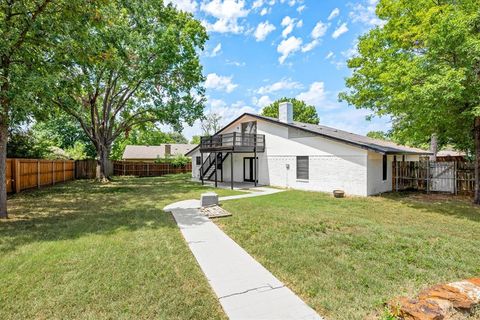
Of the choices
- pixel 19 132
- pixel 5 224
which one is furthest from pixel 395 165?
pixel 19 132

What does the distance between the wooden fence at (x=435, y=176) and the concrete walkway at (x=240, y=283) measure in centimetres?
1296

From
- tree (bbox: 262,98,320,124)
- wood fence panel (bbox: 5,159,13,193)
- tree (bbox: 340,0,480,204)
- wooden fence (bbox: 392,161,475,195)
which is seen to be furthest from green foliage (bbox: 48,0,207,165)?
tree (bbox: 262,98,320,124)

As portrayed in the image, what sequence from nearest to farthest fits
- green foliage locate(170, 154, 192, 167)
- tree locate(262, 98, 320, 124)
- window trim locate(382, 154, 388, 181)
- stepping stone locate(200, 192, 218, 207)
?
stepping stone locate(200, 192, 218, 207) < window trim locate(382, 154, 388, 181) < green foliage locate(170, 154, 192, 167) < tree locate(262, 98, 320, 124)

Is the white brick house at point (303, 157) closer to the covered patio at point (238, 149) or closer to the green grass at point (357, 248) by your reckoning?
the covered patio at point (238, 149)

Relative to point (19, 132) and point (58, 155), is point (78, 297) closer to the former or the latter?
point (19, 132)

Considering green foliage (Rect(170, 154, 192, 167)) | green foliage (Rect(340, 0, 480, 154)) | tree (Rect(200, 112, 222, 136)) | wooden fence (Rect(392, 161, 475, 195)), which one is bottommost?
wooden fence (Rect(392, 161, 475, 195))

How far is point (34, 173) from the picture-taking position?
14891 mm

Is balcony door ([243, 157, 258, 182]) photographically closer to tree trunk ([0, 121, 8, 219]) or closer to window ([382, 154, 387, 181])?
window ([382, 154, 387, 181])

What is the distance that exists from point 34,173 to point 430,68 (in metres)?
20.2

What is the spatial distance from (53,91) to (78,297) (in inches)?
266

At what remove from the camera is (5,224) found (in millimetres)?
7129

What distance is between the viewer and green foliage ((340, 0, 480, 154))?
27.1 ft

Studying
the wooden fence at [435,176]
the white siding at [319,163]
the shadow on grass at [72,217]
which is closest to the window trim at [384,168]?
the white siding at [319,163]

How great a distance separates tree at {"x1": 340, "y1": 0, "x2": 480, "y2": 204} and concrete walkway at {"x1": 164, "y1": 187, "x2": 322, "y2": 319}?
8.03m
